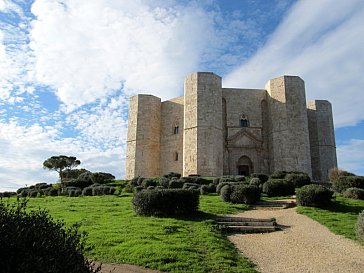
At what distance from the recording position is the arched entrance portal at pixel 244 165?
31.4 m

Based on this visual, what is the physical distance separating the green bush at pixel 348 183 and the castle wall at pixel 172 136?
16.3 metres

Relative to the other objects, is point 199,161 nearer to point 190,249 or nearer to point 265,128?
point 265,128

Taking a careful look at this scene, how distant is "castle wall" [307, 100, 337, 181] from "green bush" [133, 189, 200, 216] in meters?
26.3

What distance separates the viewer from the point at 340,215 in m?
11.4

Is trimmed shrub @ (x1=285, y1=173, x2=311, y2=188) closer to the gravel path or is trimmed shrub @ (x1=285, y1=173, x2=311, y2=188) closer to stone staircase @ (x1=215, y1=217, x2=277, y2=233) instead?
the gravel path

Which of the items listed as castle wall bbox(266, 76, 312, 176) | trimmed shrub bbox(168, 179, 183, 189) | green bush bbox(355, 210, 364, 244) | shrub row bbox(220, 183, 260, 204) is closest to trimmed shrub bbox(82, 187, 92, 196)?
trimmed shrub bbox(168, 179, 183, 189)

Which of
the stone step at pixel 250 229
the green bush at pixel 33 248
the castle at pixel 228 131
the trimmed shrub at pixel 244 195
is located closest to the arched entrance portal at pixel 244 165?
the castle at pixel 228 131

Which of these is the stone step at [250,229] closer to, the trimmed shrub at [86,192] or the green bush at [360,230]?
the green bush at [360,230]

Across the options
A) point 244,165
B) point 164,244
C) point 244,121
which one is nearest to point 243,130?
point 244,121

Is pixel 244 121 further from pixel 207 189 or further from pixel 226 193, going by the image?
pixel 226 193

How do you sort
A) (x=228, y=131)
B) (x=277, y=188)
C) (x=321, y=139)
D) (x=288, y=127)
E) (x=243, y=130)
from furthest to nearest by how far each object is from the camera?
(x=321, y=139) < (x=228, y=131) < (x=243, y=130) < (x=288, y=127) < (x=277, y=188)

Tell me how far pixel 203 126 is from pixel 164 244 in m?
22.3

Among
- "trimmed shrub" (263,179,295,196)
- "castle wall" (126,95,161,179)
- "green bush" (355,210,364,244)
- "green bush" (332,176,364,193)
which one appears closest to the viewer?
"green bush" (355,210,364,244)

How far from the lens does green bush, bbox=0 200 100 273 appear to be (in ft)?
8.46
